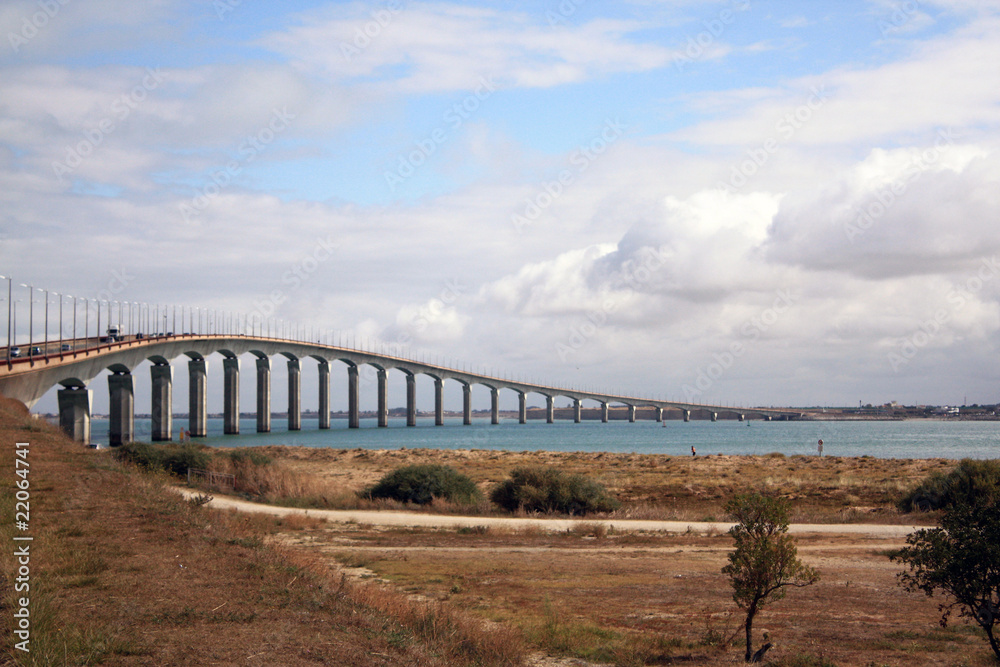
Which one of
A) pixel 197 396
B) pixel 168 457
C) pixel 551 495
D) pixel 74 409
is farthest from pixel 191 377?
pixel 551 495

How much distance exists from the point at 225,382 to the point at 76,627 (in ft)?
402

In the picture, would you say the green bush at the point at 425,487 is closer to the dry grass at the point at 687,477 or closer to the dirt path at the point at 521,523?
the dry grass at the point at 687,477

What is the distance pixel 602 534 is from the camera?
2505 centimetres

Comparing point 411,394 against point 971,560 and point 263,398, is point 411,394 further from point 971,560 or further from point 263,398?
point 971,560

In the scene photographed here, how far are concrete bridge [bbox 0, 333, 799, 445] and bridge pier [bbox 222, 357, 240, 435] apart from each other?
15cm

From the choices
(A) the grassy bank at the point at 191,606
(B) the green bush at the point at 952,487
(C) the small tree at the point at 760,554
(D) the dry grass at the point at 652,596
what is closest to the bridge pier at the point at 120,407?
(D) the dry grass at the point at 652,596

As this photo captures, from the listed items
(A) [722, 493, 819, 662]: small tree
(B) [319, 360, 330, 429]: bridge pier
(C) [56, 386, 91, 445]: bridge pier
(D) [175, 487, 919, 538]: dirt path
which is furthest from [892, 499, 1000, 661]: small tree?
(B) [319, 360, 330, 429]: bridge pier

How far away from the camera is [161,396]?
100 metres

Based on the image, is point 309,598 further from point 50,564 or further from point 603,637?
point 603,637

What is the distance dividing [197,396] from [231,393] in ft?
41.5

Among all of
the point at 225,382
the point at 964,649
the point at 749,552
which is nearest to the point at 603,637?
the point at 749,552

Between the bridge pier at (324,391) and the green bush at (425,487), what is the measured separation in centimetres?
11672

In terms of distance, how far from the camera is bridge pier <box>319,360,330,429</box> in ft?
490

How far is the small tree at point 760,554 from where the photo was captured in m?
12.2
